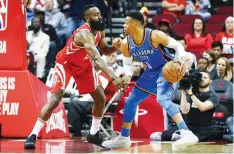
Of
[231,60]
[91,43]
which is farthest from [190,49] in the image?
[91,43]

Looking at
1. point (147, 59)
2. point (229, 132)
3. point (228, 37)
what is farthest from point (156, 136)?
point (228, 37)

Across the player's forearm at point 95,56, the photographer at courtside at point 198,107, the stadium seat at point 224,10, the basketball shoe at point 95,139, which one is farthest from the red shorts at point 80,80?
the stadium seat at point 224,10

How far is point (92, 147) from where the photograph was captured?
11141 mm

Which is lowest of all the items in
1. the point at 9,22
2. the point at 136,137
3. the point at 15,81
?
the point at 136,137

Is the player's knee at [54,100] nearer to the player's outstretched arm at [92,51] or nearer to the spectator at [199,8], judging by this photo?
the player's outstretched arm at [92,51]

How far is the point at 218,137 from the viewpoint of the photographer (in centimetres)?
1307

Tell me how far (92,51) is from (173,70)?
3.74 ft

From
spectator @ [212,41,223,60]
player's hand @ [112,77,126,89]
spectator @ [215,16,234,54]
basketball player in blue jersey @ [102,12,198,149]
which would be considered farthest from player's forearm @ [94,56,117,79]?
spectator @ [215,16,234,54]

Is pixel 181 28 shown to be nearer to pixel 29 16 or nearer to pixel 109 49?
pixel 29 16

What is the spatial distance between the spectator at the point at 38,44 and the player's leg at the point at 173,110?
221 inches

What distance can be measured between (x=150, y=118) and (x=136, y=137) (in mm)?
425

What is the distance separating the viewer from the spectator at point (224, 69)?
14023 mm

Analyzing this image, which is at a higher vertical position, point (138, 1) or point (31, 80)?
point (138, 1)

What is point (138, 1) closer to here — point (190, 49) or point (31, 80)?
point (190, 49)
